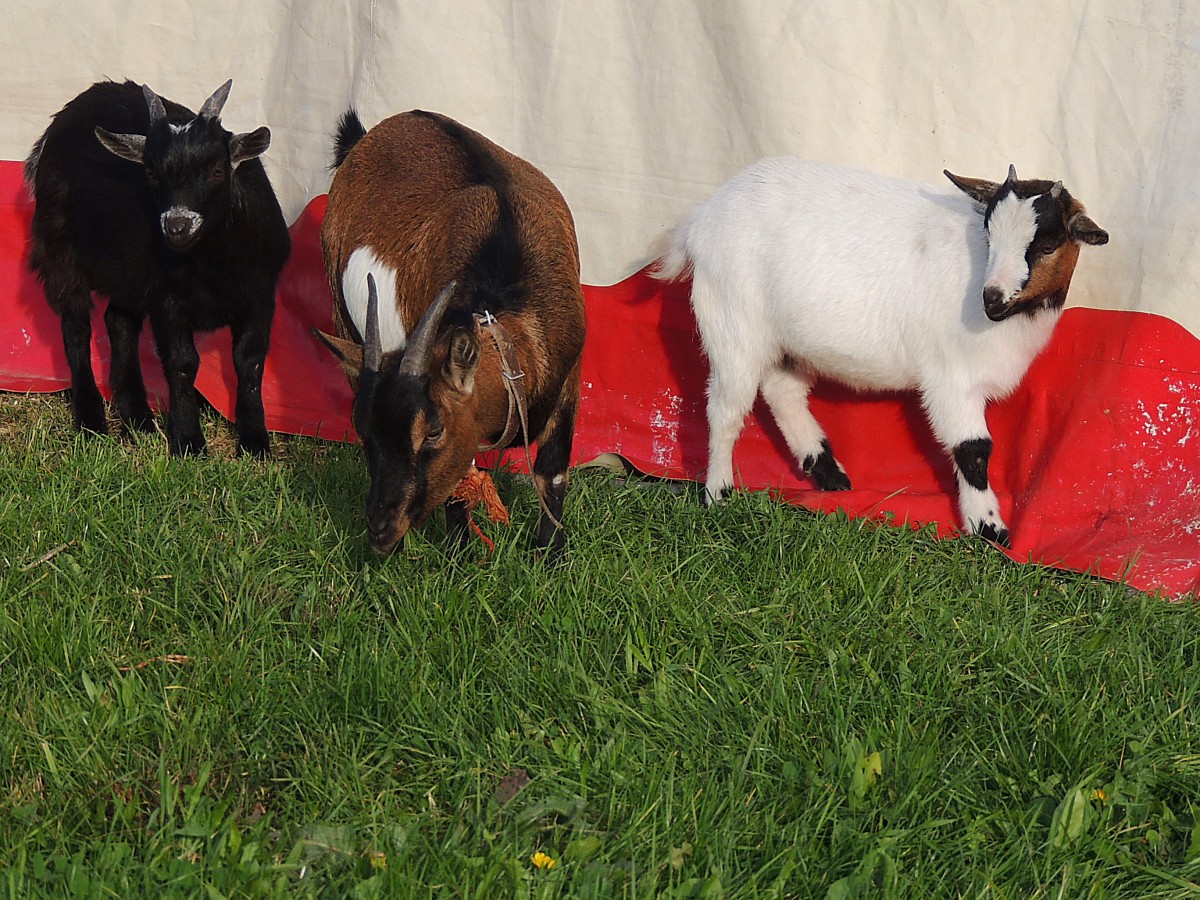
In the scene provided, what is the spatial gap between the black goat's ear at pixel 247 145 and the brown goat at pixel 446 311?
0.42m

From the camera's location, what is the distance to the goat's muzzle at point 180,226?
192 inches

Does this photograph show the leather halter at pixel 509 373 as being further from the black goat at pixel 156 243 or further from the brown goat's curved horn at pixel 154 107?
the brown goat's curved horn at pixel 154 107

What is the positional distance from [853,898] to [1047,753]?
0.81 m

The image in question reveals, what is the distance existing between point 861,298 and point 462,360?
2.00 m

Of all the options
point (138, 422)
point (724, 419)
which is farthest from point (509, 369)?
point (138, 422)

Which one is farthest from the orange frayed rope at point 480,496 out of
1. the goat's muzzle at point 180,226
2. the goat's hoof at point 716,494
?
the goat's muzzle at point 180,226

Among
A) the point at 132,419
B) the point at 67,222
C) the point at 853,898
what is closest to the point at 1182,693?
the point at 853,898

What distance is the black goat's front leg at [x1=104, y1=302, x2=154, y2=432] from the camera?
223 inches

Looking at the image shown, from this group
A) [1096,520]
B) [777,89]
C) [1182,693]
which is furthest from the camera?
[777,89]

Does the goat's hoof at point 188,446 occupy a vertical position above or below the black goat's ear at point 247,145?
below

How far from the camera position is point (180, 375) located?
5422 millimetres

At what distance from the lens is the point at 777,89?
5176mm

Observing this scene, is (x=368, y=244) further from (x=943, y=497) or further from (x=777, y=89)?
(x=943, y=497)

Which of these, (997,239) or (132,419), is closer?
(997,239)
